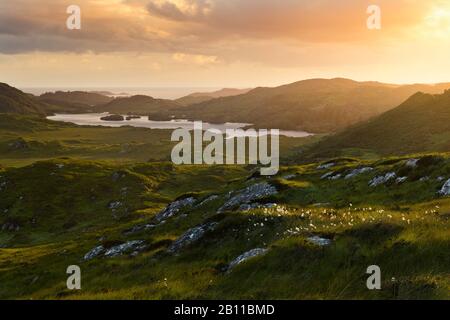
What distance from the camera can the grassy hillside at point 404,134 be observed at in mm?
136325

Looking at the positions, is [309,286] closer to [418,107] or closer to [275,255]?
[275,255]

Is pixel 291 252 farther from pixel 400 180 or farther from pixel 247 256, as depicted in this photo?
pixel 400 180

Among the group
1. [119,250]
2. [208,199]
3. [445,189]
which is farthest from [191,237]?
[208,199]

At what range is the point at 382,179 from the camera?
42.3 metres

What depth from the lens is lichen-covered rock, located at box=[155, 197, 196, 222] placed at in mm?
57269

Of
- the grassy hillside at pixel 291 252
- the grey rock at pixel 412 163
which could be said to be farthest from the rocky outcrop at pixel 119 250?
the grey rock at pixel 412 163

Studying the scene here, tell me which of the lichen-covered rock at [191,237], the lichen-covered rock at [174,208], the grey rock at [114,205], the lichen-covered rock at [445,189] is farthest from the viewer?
the grey rock at [114,205]

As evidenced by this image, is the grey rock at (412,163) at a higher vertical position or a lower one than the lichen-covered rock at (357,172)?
higher

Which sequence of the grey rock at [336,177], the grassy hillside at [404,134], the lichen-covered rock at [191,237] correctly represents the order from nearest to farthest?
the lichen-covered rock at [191,237]
the grey rock at [336,177]
the grassy hillside at [404,134]

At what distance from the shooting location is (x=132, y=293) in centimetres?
1802

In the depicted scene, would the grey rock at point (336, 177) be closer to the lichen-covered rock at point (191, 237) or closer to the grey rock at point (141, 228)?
the grey rock at point (141, 228)

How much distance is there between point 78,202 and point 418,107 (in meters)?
158

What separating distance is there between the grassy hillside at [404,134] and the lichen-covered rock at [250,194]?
269 ft

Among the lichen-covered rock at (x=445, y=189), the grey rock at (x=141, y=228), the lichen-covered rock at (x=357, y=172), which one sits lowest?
the grey rock at (x=141, y=228)
